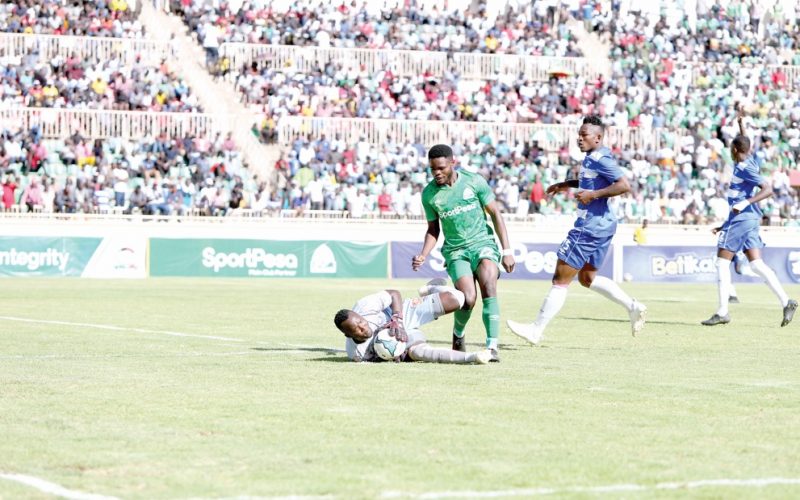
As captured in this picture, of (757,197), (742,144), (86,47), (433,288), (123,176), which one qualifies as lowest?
(123,176)

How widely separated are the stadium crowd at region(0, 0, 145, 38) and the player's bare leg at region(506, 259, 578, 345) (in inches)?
1370

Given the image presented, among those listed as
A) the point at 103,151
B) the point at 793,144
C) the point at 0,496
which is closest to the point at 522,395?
the point at 0,496

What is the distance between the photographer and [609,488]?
643 cm

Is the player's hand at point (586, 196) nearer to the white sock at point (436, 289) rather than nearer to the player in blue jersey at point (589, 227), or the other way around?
the player in blue jersey at point (589, 227)

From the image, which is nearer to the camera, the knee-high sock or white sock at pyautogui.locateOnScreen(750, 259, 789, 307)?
the knee-high sock

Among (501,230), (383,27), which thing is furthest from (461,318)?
(383,27)

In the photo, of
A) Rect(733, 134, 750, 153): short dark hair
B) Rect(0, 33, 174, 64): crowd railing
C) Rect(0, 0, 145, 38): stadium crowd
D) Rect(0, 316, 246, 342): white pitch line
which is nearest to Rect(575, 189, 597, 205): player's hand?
Rect(0, 316, 246, 342): white pitch line

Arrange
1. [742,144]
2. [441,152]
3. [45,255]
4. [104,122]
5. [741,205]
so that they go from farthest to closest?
1. [104,122]
2. [45,255]
3. [741,205]
4. [742,144]
5. [441,152]

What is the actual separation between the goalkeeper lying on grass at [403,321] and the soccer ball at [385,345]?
0.04 metres

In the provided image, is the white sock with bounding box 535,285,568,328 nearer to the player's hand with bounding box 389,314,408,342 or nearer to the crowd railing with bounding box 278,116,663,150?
the player's hand with bounding box 389,314,408,342

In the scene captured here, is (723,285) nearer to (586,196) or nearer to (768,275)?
(768,275)

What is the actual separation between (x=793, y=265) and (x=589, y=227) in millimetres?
29370

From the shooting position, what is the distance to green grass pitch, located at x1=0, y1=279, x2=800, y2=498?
262 inches

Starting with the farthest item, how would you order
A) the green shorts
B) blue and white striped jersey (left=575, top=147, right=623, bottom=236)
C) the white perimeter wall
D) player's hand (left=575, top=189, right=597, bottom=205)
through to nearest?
1. the white perimeter wall
2. blue and white striped jersey (left=575, top=147, right=623, bottom=236)
3. player's hand (left=575, top=189, right=597, bottom=205)
4. the green shorts
